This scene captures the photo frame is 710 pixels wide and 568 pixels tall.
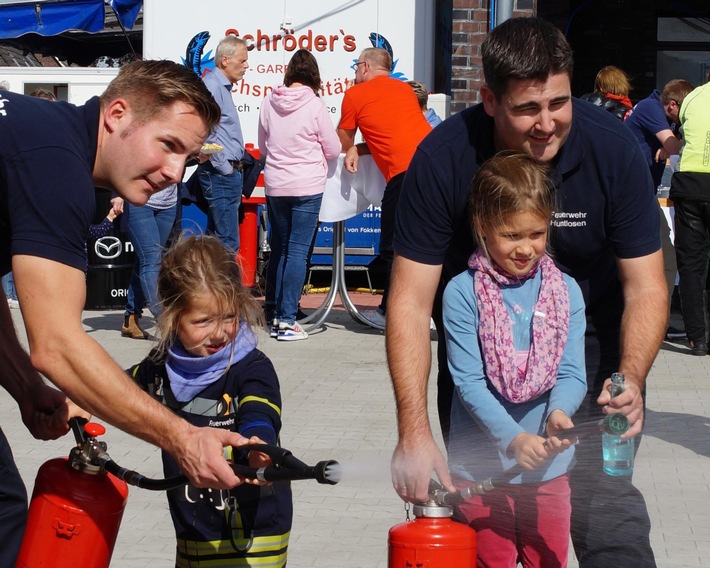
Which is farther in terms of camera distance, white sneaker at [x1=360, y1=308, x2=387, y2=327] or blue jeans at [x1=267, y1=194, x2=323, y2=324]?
white sneaker at [x1=360, y1=308, x2=387, y2=327]

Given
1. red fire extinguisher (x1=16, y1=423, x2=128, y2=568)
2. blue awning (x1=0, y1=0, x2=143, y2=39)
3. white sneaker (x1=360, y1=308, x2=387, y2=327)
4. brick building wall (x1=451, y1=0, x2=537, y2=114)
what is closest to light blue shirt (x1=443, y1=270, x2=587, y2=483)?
red fire extinguisher (x1=16, y1=423, x2=128, y2=568)

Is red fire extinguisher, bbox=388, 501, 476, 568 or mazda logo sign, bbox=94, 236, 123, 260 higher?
red fire extinguisher, bbox=388, 501, 476, 568

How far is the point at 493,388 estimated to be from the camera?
325cm

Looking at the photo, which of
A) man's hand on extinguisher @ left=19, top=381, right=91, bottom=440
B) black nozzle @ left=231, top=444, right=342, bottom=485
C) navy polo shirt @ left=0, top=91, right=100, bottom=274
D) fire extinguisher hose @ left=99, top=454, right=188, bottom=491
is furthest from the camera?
man's hand on extinguisher @ left=19, top=381, right=91, bottom=440

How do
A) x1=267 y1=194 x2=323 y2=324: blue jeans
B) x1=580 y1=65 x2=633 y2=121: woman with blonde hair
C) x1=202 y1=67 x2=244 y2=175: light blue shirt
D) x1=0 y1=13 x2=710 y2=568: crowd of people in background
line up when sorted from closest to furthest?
x1=0 y1=13 x2=710 y2=568: crowd of people in background < x1=267 y1=194 x2=323 y2=324: blue jeans < x1=202 y1=67 x2=244 y2=175: light blue shirt < x1=580 y1=65 x2=633 y2=121: woman with blonde hair

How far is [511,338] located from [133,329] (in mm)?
6285

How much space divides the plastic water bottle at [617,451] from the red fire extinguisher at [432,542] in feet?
1.51

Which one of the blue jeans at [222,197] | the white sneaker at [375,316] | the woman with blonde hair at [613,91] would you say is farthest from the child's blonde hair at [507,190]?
the woman with blonde hair at [613,91]

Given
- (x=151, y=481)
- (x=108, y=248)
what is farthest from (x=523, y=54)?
(x=108, y=248)

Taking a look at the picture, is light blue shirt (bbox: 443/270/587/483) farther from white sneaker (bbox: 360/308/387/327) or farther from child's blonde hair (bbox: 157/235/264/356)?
white sneaker (bbox: 360/308/387/327)

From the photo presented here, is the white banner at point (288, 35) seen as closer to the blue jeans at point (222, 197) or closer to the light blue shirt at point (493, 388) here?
the blue jeans at point (222, 197)

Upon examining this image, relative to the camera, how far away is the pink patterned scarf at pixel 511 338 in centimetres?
319

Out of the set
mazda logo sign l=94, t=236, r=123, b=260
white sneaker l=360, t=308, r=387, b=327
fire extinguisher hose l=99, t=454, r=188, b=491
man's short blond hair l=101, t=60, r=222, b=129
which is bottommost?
white sneaker l=360, t=308, r=387, b=327

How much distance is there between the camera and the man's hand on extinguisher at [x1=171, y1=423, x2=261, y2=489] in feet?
9.19
